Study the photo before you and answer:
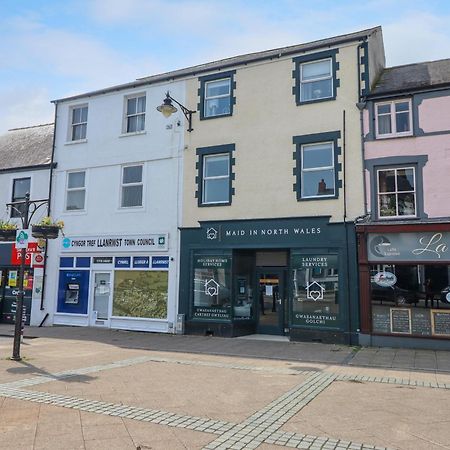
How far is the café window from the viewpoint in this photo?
13.1m

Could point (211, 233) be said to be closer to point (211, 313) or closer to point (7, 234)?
point (211, 313)

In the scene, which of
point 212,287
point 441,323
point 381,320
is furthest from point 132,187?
point 441,323

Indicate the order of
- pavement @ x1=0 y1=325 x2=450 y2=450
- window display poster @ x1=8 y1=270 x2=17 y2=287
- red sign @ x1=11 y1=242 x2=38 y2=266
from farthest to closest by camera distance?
1. window display poster @ x1=8 y1=270 x2=17 y2=287
2. red sign @ x1=11 y1=242 x2=38 y2=266
3. pavement @ x1=0 y1=325 x2=450 y2=450

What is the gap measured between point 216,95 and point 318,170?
462 cm

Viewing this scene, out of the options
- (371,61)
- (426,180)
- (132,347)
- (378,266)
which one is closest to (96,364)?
(132,347)

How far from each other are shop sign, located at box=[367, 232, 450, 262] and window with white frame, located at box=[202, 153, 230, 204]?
493 centimetres

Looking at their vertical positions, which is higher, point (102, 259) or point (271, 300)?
point (102, 259)

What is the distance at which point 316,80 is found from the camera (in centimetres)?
1434

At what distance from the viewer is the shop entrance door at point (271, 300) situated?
47.8 feet

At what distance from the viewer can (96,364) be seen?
9.83 meters

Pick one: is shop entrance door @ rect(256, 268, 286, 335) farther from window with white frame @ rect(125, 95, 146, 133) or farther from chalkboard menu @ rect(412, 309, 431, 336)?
window with white frame @ rect(125, 95, 146, 133)

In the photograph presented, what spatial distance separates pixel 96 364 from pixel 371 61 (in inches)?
456

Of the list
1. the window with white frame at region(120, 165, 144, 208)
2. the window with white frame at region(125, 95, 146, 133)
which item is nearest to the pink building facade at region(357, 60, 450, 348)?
the window with white frame at region(120, 165, 144, 208)

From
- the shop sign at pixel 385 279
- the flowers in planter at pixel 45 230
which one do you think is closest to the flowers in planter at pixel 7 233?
the flowers in planter at pixel 45 230
